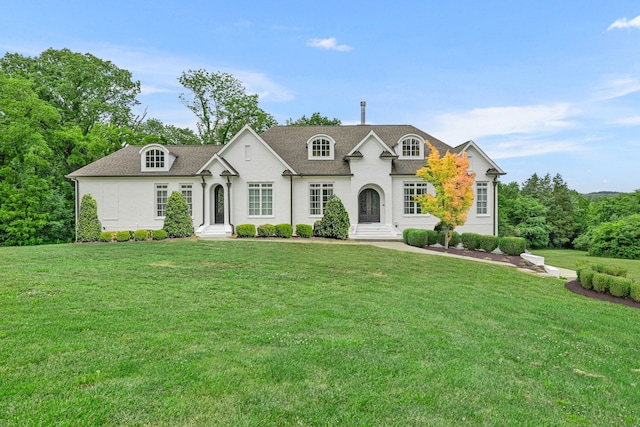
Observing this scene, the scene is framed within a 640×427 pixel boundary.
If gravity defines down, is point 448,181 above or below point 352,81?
below

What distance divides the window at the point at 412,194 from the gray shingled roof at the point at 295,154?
0.85m

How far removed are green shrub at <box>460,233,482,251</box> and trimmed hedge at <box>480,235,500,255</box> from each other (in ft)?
0.68

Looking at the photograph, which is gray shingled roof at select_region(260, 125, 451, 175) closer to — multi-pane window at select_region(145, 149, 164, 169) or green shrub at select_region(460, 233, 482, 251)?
green shrub at select_region(460, 233, 482, 251)

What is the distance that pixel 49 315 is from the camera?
5.41m

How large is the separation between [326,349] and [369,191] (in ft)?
58.8

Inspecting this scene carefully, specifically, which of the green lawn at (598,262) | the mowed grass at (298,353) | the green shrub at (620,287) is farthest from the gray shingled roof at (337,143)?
the mowed grass at (298,353)

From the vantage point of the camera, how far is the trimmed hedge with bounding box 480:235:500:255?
675 inches

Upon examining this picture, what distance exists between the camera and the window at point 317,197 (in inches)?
830

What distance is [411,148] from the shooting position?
22.0 metres

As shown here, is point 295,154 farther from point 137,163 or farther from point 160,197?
point 137,163

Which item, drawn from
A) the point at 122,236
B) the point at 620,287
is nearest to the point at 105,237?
the point at 122,236

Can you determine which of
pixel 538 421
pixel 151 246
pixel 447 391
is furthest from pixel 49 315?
pixel 151 246

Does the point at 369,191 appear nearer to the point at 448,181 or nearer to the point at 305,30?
the point at 448,181

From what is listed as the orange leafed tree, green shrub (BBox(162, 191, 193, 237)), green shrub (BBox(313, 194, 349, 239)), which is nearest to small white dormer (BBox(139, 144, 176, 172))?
green shrub (BBox(162, 191, 193, 237))
